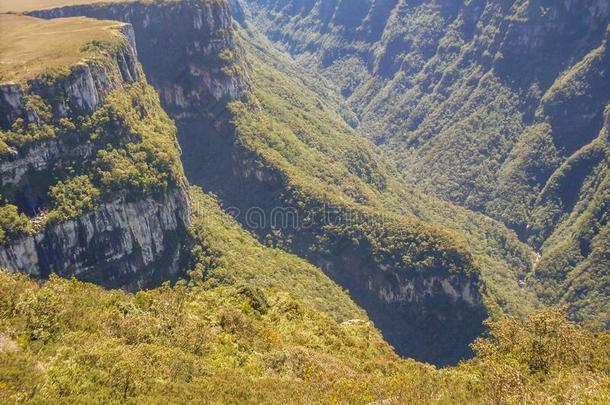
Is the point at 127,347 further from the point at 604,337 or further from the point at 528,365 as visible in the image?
the point at 604,337

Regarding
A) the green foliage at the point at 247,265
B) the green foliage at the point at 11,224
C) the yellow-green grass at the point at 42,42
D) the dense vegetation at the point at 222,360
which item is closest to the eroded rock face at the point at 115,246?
the green foliage at the point at 11,224

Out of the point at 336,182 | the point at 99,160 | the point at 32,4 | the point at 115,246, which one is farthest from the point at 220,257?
the point at 32,4

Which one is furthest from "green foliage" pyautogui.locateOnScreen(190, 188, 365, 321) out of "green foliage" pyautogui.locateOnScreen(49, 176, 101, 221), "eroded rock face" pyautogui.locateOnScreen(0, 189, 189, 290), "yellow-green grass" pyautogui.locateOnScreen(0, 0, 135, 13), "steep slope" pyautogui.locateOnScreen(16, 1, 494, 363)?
"yellow-green grass" pyautogui.locateOnScreen(0, 0, 135, 13)

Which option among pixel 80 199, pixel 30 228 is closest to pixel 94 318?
pixel 30 228

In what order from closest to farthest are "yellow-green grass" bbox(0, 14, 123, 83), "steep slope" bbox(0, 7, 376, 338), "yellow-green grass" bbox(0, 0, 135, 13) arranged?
"steep slope" bbox(0, 7, 376, 338) → "yellow-green grass" bbox(0, 14, 123, 83) → "yellow-green grass" bbox(0, 0, 135, 13)

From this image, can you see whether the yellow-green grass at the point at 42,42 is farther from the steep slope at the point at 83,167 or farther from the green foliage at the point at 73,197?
the green foliage at the point at 73,197

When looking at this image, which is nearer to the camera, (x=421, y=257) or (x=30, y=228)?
(x=30, y=228)

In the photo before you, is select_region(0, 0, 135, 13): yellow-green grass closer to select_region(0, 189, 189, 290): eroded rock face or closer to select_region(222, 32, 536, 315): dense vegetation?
select_region(222, 32, 536, 315): dense vegetation
